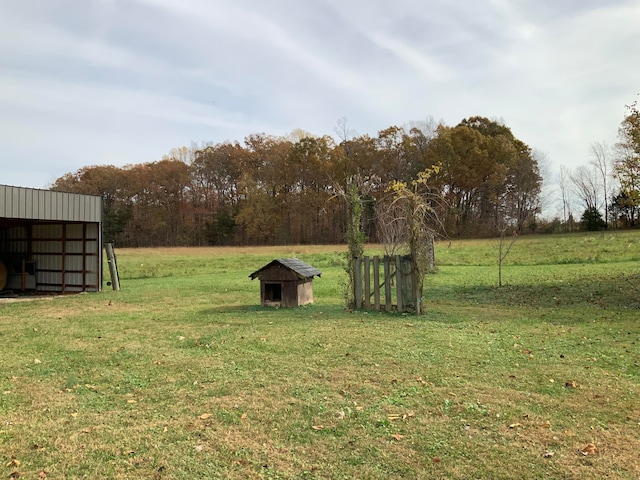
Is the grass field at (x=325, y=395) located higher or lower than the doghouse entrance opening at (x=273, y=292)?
lower

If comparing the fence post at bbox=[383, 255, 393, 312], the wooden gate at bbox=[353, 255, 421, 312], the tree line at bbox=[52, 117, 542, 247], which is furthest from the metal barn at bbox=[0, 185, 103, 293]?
the tree line at bbox=[52, 117, 542, 247]

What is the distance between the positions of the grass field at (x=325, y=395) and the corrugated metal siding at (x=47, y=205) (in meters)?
5.77

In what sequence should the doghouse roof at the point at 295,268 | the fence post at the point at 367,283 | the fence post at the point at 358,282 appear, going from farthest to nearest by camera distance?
the doghouse roof at the point at 295,268
the fence post at the point at 358,282
the fence post at the point at 367,283

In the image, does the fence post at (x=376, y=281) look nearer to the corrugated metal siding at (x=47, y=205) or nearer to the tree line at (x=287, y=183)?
the corrugated metal siding at (x=47, y=205)

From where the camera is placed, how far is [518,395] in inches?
197

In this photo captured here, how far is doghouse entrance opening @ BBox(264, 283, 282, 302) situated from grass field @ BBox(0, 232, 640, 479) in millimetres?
1181

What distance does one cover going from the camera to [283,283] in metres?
11.9

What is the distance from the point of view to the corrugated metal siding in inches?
576

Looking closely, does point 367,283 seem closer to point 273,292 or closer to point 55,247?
point 273,292

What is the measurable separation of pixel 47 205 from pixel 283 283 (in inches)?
378

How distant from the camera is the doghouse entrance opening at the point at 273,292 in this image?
1211 cm

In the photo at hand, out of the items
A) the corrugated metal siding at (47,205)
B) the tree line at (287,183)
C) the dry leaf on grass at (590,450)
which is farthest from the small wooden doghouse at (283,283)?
the tree line at (287,183)

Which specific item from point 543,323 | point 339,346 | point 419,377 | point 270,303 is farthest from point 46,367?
point 543,323

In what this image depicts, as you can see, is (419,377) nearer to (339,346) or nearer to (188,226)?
(339,346)
